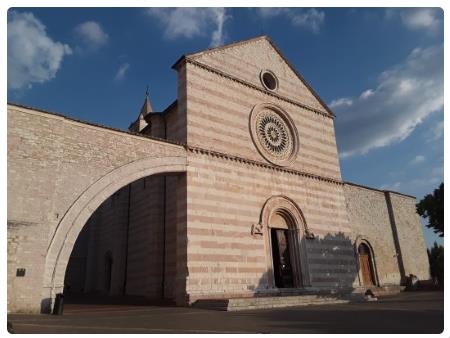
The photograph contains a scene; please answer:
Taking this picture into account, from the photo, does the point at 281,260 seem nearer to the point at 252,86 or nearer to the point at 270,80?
the point at 252,86

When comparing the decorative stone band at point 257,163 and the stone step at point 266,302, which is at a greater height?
the decorative stone band at point 257,163

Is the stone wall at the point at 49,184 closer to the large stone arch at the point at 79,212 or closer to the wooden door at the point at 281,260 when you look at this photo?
the large stone arch at the point at 79,212

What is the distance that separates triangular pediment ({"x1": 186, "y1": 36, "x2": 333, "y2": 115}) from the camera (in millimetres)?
16758

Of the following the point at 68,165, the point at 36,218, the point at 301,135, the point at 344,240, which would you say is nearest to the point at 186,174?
the point at 68,165

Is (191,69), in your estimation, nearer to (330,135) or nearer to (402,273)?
(330,135)

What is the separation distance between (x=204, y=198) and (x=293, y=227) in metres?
5.05

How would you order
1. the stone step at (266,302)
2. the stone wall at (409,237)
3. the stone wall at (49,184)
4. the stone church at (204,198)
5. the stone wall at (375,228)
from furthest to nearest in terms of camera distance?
1. the stone wall at (409,237)
2. the stone wall at (375,228)
3. the stone step at (266,302)
4. the stone church at (204,198)
5. the stone wall at (49,184)

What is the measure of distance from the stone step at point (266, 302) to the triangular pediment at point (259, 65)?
9.93 meters

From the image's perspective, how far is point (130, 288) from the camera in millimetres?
16516

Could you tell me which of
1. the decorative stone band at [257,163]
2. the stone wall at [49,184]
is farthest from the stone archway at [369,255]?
the stone wall at [49,184]

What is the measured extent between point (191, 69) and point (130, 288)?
10.1m

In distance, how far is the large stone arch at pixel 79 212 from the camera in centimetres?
1026

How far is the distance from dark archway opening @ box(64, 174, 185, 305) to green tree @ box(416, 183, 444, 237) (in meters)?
9.98

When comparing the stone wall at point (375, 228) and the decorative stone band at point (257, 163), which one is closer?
the decorative stone band at point (257, 163)
